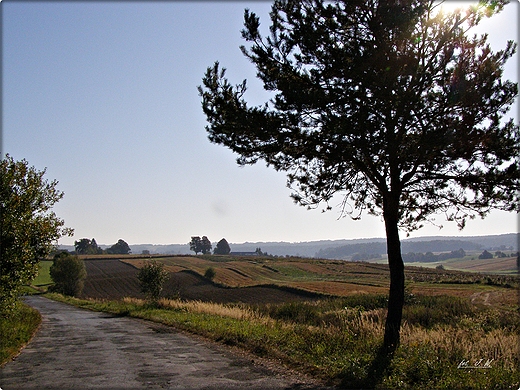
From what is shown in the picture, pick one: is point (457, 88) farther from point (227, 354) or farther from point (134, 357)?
point (134, 357)

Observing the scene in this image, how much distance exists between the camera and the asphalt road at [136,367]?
8016 mm

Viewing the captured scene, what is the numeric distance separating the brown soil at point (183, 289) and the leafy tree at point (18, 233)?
618 inches

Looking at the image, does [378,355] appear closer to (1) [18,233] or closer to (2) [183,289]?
(1) [18,233]

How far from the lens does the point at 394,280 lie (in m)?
10.1

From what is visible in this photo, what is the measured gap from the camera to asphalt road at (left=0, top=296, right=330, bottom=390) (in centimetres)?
802

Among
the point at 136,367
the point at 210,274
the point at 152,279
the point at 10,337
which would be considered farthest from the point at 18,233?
the point at 210,274

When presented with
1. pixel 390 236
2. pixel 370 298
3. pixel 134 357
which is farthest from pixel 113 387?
pixel 370 298

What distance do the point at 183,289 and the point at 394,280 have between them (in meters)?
51.1

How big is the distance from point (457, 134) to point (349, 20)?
364 cm

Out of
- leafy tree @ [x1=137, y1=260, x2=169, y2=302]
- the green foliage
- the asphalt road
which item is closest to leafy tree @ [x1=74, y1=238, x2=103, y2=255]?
the green foliage

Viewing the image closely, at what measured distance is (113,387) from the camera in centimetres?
785

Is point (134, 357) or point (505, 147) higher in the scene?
point (505, 147)

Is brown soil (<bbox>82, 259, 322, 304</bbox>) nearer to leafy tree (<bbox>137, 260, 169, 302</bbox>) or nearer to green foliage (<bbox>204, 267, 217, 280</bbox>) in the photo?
green foliage (<bbox>204, 267, 217, 280</bbox>)

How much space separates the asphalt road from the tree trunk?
2793mm
